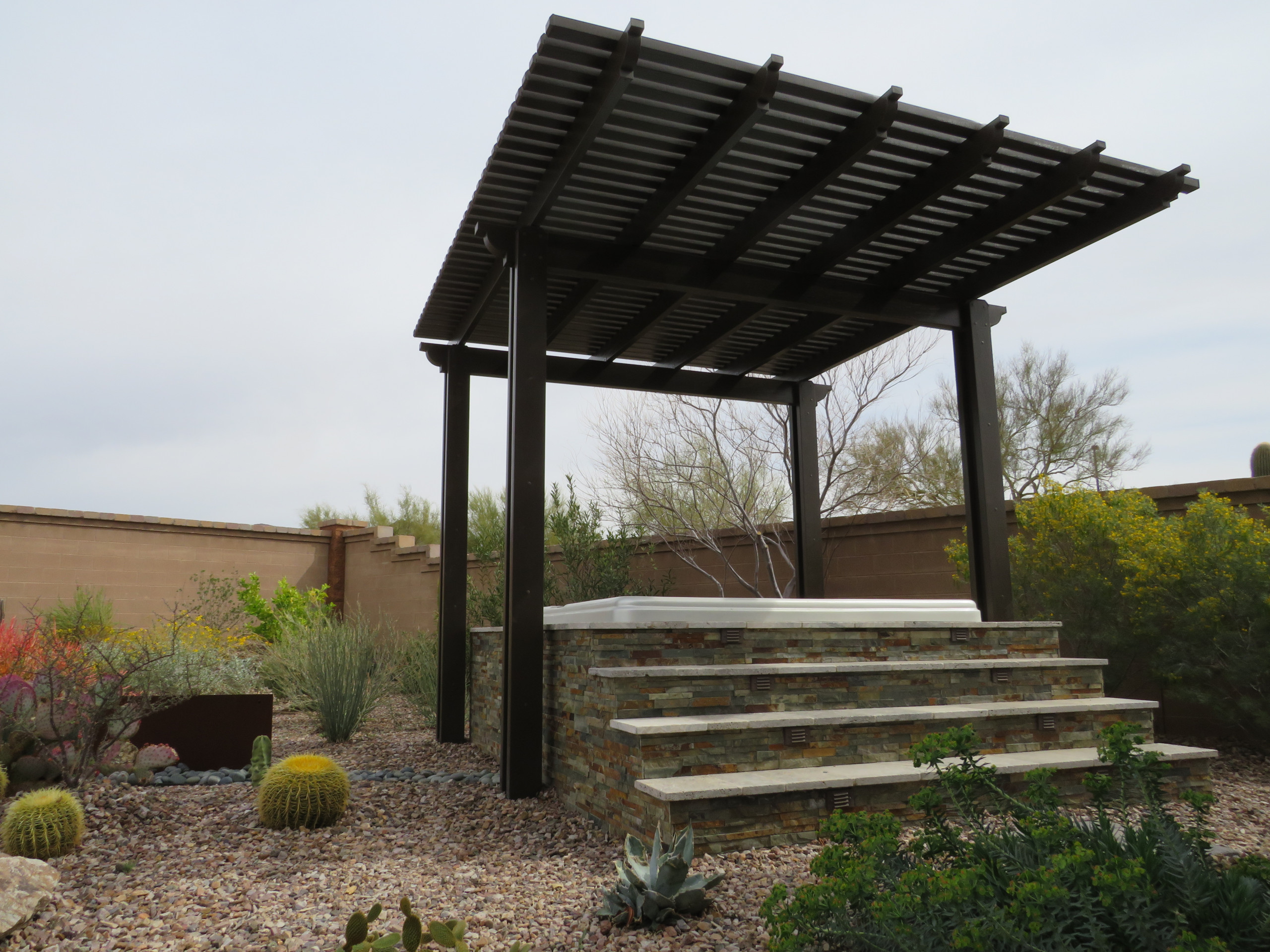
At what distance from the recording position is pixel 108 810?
3338mm

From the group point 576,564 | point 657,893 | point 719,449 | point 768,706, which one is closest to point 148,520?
point 576,564

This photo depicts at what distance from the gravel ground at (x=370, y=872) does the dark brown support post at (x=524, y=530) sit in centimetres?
28

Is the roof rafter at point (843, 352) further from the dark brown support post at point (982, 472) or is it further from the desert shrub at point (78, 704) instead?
the desert shrub at point (78, 704)

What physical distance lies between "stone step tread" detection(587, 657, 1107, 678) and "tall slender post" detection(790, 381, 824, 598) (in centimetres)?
213

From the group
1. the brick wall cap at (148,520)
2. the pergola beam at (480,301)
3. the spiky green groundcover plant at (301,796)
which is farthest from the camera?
the brick wall cap at (148,520)

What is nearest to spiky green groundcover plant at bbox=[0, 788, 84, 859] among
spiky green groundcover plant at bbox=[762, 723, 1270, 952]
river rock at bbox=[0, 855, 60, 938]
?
river rock at bbox=[0, 855, 60, 938]

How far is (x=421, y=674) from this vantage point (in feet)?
22.7

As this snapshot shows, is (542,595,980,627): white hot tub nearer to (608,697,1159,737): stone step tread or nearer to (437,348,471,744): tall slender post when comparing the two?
(608,697,1159,737): stone step tread

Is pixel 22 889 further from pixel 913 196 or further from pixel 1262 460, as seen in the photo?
pixel 1262 460

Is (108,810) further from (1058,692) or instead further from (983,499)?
(983,499)

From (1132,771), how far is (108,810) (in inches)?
144

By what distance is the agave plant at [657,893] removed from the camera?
2.27m

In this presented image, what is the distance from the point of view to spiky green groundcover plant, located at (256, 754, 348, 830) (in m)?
3.36

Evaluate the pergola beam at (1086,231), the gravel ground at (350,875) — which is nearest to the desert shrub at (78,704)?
the gravel ground at (350,875)
